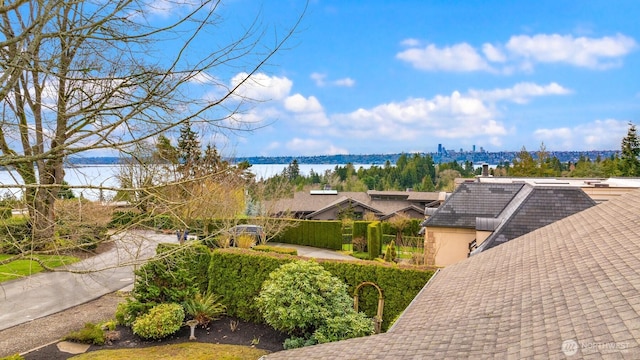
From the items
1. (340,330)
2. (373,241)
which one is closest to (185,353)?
(340,330)

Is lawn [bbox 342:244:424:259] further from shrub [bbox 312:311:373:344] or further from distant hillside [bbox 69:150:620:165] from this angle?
shrub [bbox 312:311:373:344]

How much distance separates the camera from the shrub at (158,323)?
10.4 metres

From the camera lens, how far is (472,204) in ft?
53.8

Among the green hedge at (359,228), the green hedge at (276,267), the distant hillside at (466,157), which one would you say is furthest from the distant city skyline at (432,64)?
the distant hillside at (466,157)

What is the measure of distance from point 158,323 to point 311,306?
14.3 ft

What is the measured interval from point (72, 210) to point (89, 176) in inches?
77.8

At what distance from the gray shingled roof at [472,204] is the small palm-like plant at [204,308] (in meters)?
9.12

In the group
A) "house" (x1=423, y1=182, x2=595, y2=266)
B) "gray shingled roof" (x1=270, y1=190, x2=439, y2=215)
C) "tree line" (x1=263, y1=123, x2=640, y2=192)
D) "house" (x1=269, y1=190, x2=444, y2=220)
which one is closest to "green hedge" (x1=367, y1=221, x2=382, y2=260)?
"house" (x1=423, y1=182, x2=595, y2=266)

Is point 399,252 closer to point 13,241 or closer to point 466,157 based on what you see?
point 13,241

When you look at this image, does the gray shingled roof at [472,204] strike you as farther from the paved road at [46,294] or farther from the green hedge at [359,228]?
the green hedge at [359,228]

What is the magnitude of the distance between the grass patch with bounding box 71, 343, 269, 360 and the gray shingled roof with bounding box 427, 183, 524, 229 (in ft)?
31.0

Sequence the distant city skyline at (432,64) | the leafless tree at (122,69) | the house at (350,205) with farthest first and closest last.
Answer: the house at (350,205), the distant city skyline at (432,64), the leafless tree at (122,69)

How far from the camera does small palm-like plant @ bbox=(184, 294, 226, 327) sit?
11562 millimetres

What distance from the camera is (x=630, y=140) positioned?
43562 mm
